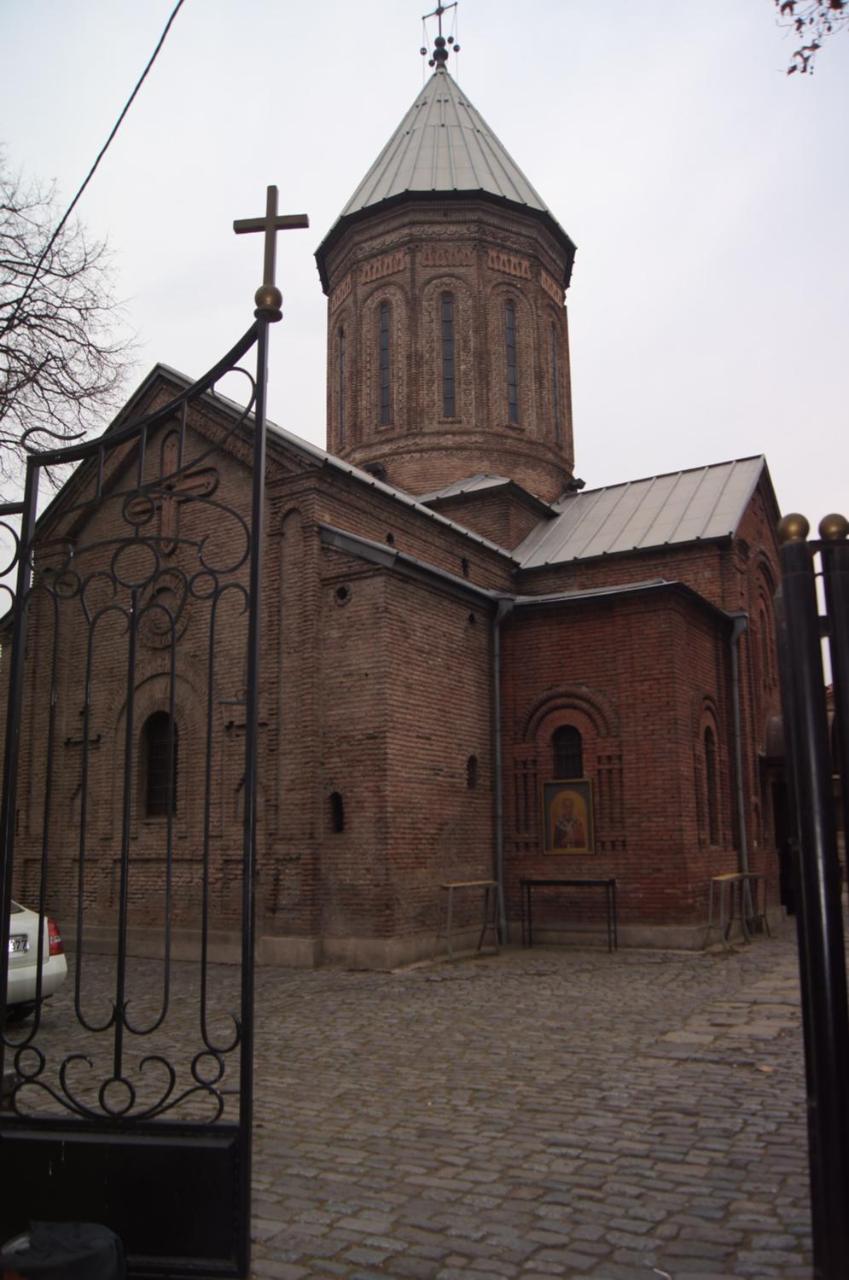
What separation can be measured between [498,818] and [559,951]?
7.50ft

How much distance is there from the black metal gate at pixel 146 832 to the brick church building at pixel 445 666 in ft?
0.37

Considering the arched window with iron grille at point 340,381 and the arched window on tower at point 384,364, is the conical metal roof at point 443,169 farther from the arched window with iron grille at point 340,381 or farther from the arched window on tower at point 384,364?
the arched window on tower at point 384,364

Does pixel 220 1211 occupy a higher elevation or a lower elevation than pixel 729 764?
lower

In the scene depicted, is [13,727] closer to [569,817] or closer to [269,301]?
[269,301]

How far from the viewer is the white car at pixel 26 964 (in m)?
8.39

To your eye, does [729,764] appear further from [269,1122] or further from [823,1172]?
[823,1172]

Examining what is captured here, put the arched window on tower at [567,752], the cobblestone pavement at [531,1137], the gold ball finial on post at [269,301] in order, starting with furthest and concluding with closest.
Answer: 1. the arched window on tower at [567,752]
2. the gold ball finial on post at [269,301]
3. the cobblestone pavement at [531,1137]

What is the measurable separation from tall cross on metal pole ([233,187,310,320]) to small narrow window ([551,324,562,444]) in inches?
709

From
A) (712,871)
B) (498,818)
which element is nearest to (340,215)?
(498,818)

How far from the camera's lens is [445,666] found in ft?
47.6

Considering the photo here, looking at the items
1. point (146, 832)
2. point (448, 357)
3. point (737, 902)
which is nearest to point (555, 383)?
point (448, 357)

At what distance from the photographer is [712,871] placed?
1521 centimetres

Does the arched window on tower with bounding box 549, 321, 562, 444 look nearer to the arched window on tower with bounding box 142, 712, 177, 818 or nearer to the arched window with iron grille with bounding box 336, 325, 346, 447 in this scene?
the arched window with iron grille with bounding box 336, 325, 346, 447

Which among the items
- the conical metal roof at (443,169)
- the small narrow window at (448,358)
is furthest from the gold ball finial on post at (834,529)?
the conical metal roof at (443,169)
